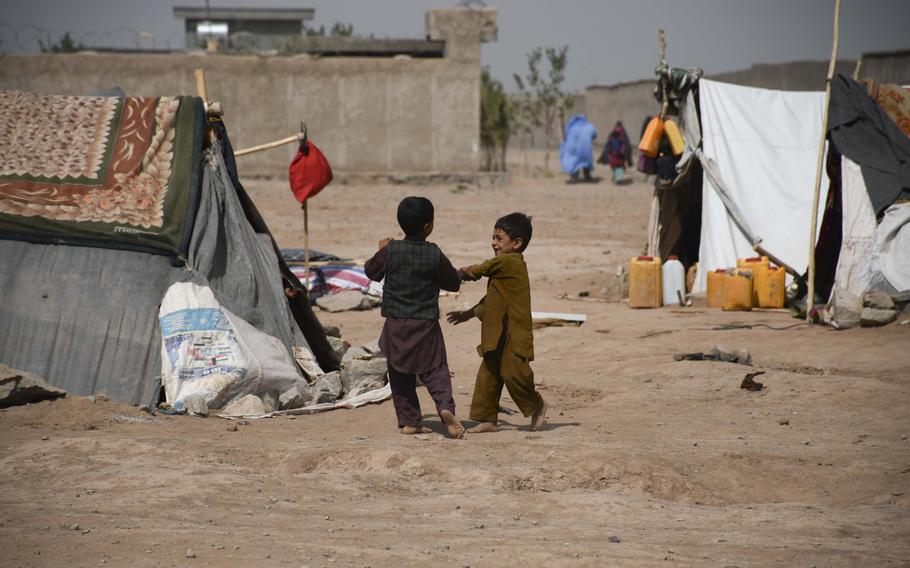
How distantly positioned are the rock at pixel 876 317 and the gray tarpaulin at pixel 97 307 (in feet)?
15.3

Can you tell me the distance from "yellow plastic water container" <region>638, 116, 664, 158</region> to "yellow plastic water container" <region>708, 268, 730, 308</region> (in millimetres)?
1566

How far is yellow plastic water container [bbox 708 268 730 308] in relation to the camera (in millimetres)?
9812

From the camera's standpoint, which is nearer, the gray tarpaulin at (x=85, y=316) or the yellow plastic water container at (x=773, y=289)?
the gray tarpaulin at (x=85, y=316)

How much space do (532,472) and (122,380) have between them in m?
2.68

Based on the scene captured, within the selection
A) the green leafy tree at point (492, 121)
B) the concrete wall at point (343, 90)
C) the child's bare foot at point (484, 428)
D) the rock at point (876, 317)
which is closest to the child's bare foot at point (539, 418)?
the child's bare foot at point (484, 428)

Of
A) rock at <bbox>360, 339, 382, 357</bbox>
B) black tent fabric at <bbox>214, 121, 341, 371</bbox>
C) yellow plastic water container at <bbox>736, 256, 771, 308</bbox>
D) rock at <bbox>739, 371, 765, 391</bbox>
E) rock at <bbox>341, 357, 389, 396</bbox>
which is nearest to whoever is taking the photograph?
rock at <bbox>739, 371, 765, 391</bbox>

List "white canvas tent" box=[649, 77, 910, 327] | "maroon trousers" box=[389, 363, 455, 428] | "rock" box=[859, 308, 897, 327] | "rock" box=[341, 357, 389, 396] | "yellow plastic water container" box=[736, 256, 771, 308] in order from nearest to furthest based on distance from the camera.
A: "maroon trousers" box=[389, 363, 455, 428], "rock" box=[341, 357, 389, 396], "rock" box=[859, 308, 897, 327], "yellow plastic water container" box=[736, 256, 771, 308], "white canvas tent" box=[649, 77, 910, 327]

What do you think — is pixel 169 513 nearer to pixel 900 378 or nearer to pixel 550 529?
pixel 550 529

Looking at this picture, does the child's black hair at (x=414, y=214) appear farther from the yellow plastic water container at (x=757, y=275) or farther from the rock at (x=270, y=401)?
the yellow plastic water container at (x=757, y=275)

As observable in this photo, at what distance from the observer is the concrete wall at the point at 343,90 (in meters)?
22.2

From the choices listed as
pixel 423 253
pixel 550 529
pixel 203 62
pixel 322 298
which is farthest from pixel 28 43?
pixel 550 529

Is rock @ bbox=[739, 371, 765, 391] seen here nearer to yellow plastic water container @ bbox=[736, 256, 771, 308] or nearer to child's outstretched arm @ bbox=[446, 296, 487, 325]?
child's outstretched arm @ bbox=[446, 296, 487, 325]

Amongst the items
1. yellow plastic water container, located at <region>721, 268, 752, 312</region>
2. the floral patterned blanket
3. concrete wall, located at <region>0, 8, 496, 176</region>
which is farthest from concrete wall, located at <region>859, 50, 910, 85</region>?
the floral patterned blanket

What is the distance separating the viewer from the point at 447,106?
2261 centimetres
